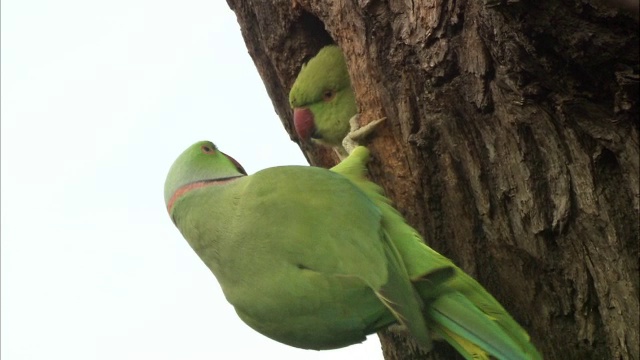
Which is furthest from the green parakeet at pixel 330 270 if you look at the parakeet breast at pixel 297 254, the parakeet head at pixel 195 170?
the parakeet head at pixel 195 170

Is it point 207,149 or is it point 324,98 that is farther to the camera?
point 324,98

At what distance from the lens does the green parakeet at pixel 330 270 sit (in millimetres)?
2314

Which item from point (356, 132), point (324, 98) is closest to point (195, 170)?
point (356, 132)

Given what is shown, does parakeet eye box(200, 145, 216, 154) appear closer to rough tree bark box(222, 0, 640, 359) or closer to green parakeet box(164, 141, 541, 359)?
green parakeet box(164, 141, 541, 359)

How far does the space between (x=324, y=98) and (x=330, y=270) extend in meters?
1.27

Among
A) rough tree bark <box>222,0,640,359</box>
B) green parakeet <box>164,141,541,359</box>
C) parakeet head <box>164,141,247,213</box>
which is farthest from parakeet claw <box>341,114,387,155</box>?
parakeet head <box>164,141,247,213</box>

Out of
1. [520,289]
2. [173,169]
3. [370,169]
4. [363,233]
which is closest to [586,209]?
[520,289]

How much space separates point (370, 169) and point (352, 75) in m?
0.39

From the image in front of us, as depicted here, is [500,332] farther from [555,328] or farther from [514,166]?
[514,166]

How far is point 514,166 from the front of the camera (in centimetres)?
235

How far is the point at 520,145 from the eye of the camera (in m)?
2.30

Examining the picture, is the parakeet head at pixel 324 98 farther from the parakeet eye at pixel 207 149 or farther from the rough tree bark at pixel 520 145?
the parakeet eye at pixel 207 149

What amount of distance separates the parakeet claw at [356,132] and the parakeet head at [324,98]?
0.51ft

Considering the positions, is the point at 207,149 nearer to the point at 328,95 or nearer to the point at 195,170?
the point at 195,170
